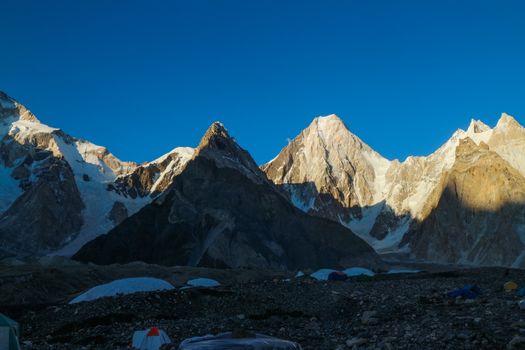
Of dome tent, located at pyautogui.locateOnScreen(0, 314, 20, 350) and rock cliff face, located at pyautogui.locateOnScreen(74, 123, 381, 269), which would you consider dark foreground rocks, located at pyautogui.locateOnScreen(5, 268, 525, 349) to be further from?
rock cliff face, located at pyautogui.locateOnScreen(74, 123, 381, 269)

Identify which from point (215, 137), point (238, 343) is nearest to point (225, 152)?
point (215, 137)

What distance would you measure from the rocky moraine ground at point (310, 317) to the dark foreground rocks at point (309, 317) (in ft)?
0.13

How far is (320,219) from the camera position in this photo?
149 meters

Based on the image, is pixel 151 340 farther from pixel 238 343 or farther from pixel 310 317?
pixel 310 317

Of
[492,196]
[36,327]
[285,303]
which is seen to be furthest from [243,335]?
[492,196]

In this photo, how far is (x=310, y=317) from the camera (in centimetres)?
2738

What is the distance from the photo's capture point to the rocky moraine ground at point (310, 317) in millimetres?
19078

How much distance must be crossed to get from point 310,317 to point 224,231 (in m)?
92.2

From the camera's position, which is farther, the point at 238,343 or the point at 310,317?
the point at 310,317

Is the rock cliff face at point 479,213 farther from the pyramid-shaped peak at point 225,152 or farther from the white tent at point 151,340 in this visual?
the white tent at point 151,340

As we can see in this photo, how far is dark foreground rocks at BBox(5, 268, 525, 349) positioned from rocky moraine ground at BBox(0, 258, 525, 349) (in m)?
0.04

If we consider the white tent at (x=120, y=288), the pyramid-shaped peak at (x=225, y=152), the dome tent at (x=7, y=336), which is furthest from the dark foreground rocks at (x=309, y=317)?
the pyramid-shaped peak at (x=225, y=152)

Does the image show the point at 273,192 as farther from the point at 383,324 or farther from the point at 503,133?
the point at 383,324

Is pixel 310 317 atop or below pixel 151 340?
atop
